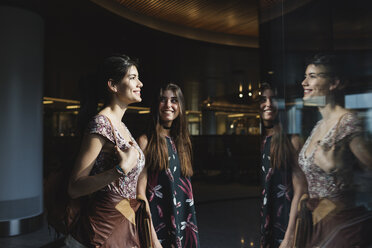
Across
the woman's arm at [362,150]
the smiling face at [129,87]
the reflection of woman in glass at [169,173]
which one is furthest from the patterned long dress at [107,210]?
the woman's arm at [362,150]

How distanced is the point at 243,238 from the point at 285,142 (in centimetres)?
353

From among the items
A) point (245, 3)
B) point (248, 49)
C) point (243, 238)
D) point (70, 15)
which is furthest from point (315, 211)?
point (248, 49)

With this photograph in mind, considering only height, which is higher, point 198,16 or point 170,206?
point 198,16

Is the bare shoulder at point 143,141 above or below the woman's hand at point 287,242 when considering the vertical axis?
above

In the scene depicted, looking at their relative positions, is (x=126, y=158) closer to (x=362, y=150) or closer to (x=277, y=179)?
(x=277, y=179)

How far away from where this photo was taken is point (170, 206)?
2.01m

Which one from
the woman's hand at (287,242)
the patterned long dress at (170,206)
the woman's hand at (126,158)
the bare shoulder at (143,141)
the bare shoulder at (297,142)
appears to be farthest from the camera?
the bare shoulder at (143,141)

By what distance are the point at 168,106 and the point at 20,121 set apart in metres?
3.24

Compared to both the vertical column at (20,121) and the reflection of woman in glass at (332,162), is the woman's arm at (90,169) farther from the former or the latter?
the vertical column at (20,121)

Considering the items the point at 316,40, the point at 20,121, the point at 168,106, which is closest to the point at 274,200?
the point at 316,40

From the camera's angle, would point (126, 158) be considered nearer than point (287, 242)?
No

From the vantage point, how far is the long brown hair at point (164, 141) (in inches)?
79.9

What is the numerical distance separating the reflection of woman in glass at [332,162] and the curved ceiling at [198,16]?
13.9ft

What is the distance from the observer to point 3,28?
427cm
